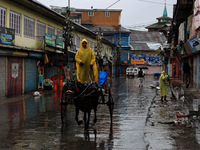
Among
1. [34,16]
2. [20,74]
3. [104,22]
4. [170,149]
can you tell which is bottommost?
[170,149]

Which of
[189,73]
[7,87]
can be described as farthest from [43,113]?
[189,73]

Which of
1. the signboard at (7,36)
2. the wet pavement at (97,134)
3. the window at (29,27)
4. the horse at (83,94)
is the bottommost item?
the wet pavement at (97,134)

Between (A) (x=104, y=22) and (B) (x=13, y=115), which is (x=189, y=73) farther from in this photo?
(A) (x=104, y=22)

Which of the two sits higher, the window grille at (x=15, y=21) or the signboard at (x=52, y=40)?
the window grille at (x=15, y=21)

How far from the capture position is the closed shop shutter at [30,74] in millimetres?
22078

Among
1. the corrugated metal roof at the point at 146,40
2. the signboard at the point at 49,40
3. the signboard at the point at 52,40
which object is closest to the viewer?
the signboard at the point at 49,40

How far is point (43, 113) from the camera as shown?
39.2 feet

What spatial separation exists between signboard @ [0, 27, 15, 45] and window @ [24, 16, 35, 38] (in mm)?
3232

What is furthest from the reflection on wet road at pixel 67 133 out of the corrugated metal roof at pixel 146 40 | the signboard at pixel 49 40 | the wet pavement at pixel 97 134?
the corrugated metal roof at pixel 146 40

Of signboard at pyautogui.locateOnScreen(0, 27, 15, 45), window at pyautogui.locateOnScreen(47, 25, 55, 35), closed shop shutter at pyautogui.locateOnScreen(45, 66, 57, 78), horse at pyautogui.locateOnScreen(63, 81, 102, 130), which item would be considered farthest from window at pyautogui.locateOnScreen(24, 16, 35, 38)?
horse at pyautogui.locateOnScreen(63, 81, 102, 130)

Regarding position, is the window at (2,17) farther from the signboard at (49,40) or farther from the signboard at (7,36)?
the signboard at (49,40)

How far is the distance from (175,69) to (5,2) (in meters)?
28.0

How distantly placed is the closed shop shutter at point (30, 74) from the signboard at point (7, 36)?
10.6 ft

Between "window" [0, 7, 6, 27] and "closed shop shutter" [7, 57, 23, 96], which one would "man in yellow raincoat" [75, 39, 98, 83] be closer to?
"window" [0, 7, 6, 27]
